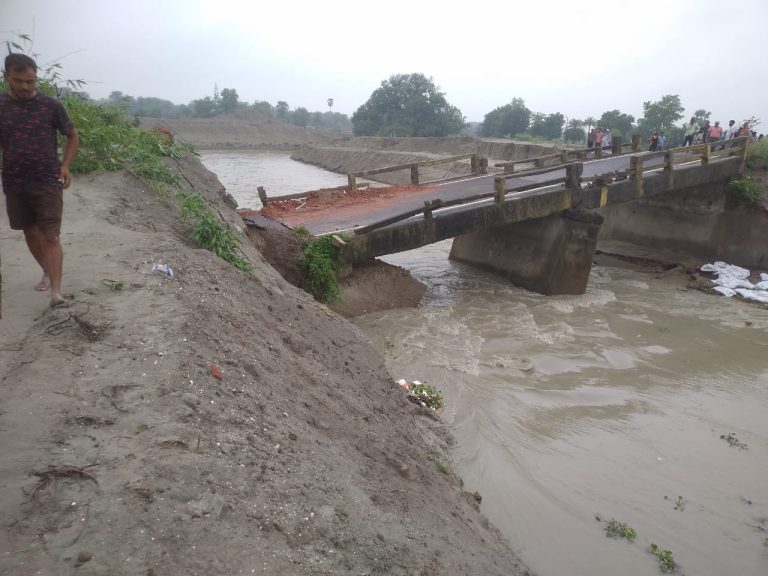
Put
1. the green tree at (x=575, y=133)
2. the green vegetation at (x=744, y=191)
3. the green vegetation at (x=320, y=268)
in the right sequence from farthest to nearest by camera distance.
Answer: the green tree at (x=575, y=133) < the green vegetation at (x=744, y=191) < the green vegetation at (x=320, y=268)

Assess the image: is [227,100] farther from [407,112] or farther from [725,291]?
[725,291]

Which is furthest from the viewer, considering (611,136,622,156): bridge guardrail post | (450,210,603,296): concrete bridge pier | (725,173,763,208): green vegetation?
(611,136,622,156): bridge guardrail post

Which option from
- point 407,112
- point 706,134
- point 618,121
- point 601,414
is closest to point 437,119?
point 407,112

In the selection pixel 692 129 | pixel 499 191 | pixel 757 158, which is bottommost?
pixel 499 191

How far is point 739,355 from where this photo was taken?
866 centimetres

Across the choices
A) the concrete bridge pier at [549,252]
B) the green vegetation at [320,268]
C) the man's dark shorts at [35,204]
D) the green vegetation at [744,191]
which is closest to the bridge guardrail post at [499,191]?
the concrete bridge pier at [549,252]

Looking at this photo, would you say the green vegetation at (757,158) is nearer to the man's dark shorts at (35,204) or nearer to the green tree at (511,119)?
the man's dark shorts at (35,204)

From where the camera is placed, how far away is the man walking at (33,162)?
3.53 meters

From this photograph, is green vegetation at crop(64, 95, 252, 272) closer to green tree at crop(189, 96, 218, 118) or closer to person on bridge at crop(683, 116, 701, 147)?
person on bridge at crop(683, 116, 701, 147)

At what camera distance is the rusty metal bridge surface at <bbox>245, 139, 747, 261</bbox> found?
852 cm

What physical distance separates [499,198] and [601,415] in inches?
176

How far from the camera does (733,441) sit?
5.94m

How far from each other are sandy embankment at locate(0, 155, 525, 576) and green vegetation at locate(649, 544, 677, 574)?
1.33 meters

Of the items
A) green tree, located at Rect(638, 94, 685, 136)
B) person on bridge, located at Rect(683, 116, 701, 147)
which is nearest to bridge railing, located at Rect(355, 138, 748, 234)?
person on bridge, located at Rect(683, 116, 701, 147)
